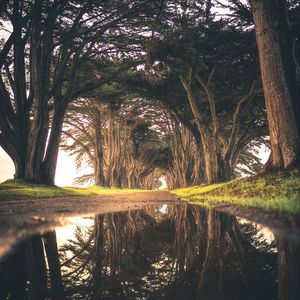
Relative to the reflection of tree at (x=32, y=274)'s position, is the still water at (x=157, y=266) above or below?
above

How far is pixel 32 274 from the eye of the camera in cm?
239

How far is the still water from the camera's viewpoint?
6.42 ft

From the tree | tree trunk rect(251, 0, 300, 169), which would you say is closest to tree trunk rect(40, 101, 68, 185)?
Answer: the tree

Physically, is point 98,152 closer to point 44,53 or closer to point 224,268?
point 44,53

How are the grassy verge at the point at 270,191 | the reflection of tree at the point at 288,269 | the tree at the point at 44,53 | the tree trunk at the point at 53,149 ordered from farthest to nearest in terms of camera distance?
the tree trunk at the point at 53,149
the tree at the point at 44,53
the grassy verge at the point at 270,191
the reflection of tree at the point at 288,269

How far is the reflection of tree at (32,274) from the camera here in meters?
1.98

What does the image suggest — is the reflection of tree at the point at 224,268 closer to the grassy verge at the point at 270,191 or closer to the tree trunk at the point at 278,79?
the grassy verge at the point at 270,191

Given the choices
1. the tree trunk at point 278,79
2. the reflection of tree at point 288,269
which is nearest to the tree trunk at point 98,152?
the tree trunk at point 278,79

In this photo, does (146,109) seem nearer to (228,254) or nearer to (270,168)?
(270,168)

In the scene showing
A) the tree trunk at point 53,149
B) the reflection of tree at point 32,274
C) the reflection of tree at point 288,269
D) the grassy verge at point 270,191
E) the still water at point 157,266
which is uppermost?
the tree trunk at point 53,149

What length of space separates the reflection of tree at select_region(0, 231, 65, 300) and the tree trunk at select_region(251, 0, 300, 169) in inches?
262

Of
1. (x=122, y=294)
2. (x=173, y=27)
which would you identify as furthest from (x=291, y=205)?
(x=173, y=27)

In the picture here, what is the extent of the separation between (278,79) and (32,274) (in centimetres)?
803

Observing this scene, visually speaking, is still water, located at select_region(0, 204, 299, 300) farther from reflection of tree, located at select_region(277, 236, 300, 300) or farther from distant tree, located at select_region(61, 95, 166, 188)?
distant tree, located at select_region(61, 95, 166, 188)
